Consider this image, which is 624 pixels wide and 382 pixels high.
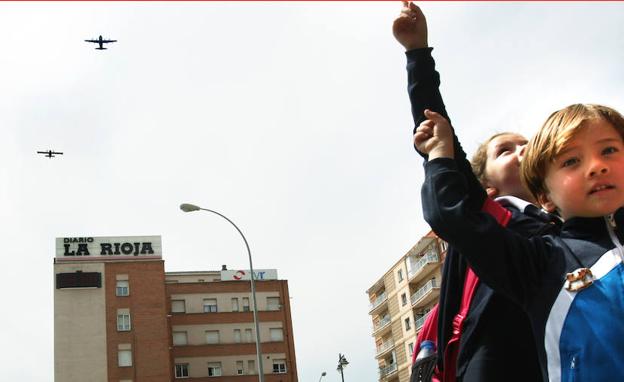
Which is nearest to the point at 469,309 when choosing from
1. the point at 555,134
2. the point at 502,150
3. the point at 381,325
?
the point at 555,134

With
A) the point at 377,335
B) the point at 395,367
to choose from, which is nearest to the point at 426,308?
the point at 395,367

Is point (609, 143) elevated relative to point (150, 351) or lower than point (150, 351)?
lower

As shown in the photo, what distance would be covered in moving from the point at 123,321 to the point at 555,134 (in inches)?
2511

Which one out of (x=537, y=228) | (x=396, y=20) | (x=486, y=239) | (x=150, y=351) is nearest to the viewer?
(x=486, y=239)

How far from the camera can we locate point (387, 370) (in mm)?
77812

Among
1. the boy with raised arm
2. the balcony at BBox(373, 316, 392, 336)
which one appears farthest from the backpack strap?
the balcony at BBox(373, 316, 392, 336)

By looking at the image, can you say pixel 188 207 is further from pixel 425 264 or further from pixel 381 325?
pixel 381 325

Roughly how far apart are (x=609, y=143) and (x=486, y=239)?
445mm

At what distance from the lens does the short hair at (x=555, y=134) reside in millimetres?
2191

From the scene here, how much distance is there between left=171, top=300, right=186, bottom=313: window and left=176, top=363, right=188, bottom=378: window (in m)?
4.90

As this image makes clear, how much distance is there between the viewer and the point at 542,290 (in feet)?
7.11

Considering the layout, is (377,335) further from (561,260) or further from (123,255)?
(561,260)

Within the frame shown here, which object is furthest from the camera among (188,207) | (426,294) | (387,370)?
(387,370)

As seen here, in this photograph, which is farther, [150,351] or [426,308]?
[426,308]
